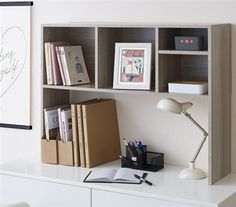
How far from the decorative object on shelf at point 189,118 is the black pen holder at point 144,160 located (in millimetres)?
202

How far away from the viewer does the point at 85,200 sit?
9.29 ft

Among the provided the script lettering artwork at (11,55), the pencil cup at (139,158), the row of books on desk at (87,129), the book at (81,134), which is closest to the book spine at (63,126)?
the row of books on desk at (87,129)

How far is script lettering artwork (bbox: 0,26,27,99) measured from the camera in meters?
3.54

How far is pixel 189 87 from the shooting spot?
2.76 meters

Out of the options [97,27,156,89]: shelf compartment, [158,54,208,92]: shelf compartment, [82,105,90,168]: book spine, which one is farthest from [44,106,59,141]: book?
[158,54,208,92]: shelf compartment

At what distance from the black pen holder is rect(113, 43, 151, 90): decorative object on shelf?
0.36 meters

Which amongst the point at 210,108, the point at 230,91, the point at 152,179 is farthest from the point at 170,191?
the point at 230,91

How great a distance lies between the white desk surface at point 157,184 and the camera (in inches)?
102

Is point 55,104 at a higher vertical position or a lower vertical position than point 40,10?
lower

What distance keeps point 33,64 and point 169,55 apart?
0.96 meters

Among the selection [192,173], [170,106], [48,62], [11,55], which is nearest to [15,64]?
[11,55]

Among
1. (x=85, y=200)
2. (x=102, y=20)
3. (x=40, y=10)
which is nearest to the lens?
(x=85, y=200)

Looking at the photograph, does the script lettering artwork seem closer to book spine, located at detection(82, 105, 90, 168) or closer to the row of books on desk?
the row of books on desk

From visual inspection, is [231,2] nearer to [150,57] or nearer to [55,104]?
[150,57]
